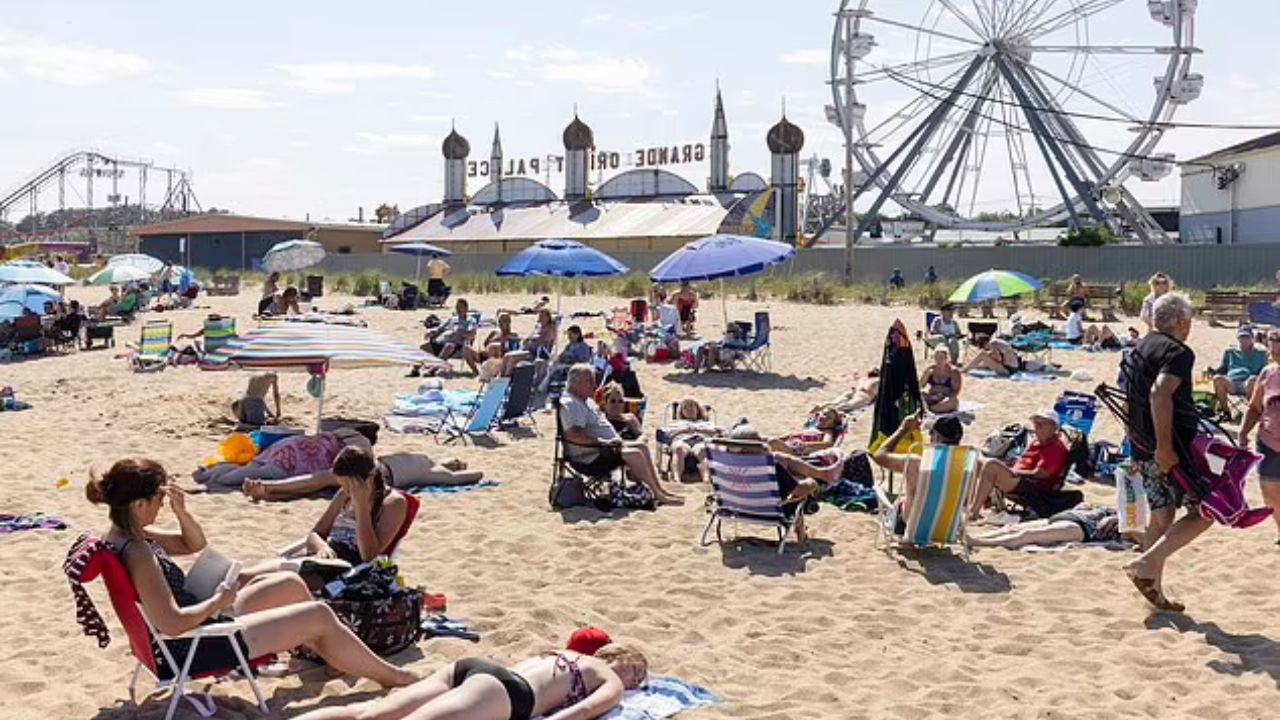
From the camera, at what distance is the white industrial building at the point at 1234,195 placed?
40094 mm

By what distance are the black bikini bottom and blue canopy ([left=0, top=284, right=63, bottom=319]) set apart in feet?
53.4

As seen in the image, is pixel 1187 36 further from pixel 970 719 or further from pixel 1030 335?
pixel 970 719

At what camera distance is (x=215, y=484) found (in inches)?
314

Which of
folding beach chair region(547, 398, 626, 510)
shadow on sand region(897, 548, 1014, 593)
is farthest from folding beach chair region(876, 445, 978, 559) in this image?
folding beach chair region(547, 398, 626, 510)

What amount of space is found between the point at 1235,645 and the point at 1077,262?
28.8 m

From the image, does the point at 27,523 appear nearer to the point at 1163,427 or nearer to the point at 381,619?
the point at 381,619

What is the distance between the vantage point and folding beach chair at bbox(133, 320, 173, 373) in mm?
15336

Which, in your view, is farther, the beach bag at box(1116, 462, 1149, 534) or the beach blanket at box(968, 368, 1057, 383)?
the beach blanket at box(968, 368, 1057, 383)

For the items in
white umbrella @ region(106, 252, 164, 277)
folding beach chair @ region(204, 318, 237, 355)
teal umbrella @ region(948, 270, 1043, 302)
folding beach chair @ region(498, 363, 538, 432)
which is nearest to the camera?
folding beach chair @ region(498, 363, 538, 432)

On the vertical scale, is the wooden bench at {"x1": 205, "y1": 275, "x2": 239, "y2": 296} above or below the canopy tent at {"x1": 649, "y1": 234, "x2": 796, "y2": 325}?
below

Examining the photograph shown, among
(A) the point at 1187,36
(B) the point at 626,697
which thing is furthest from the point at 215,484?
(A) the point at 1187,36

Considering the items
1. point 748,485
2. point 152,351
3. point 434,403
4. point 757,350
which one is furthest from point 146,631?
point 152,351

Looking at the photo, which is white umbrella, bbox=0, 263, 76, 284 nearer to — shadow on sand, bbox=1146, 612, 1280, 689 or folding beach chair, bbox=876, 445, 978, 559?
folding beach chair, bbox=876, 445, 978, 559

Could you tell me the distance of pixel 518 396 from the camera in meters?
10.5
